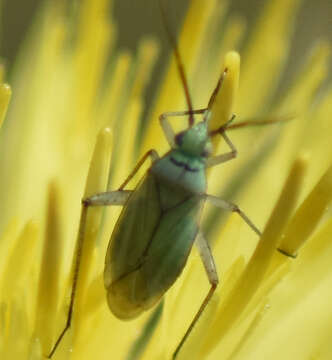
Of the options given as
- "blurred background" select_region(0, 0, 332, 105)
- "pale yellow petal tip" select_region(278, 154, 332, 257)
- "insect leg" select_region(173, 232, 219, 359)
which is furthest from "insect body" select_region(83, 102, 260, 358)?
"blurred background" select_region(0, 0, 332, 105)

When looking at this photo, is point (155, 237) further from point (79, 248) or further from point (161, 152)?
point (161, 152)

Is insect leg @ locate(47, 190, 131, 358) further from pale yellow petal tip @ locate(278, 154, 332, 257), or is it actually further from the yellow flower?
pale yellow petal tip @ locate(278, 154, 332, 257)

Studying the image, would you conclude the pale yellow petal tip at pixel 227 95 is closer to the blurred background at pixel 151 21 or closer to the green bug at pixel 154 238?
the green bug at pixel 154 238

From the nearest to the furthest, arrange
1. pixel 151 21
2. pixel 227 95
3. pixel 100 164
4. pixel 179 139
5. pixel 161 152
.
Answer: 1. pixel 100 164
2. pixel 227 95
3. pixel 179 139
4. pixel 161 152
5. pixel 151 21

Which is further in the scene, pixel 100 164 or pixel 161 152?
pixel 161 152

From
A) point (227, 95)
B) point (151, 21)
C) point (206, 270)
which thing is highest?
point (227, 95)

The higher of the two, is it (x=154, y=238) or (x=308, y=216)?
(x=308, y=216)

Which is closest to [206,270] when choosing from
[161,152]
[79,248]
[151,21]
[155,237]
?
[155,237]
